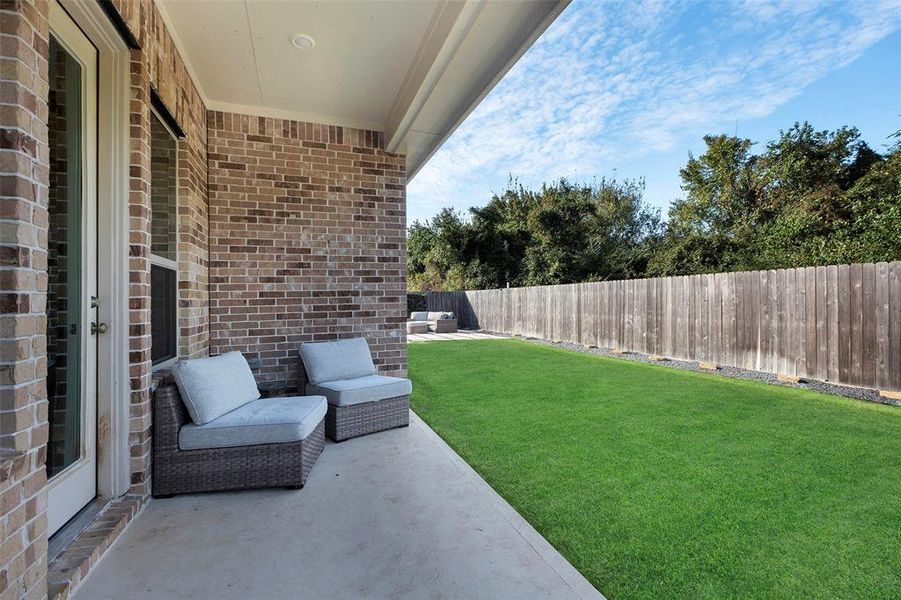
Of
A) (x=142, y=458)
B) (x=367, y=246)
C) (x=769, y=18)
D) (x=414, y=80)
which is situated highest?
(x=769, y=18)

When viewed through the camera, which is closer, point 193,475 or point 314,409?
point 193,475

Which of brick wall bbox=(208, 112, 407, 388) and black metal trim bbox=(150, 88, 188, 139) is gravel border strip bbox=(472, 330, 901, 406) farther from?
black metal trim bbox=(150, 88, 188, 139)

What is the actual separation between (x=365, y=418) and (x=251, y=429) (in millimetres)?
1229

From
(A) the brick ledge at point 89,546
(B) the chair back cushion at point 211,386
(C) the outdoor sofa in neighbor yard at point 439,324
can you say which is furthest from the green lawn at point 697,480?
(C) the outdoor sofa in neighbor yard at point 439,324

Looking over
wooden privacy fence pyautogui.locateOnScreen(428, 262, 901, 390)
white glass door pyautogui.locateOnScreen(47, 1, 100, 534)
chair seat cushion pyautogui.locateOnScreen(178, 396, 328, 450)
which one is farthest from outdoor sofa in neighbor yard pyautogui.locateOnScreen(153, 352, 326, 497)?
wooden privacy fence pyautogui.locateOnScreen(428, 262, 901, 390)

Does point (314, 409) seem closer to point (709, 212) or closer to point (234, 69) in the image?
point (234, 69)

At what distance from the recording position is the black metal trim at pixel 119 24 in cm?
211

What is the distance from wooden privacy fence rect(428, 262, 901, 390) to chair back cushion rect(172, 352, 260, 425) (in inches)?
268

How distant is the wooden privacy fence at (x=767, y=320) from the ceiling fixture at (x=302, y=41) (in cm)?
663

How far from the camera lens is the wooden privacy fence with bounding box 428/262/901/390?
5379mm

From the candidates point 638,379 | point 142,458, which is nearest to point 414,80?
point 142,458

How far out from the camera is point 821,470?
3078mm

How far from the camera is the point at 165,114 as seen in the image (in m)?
3.12

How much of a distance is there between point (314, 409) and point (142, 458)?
100 cm
